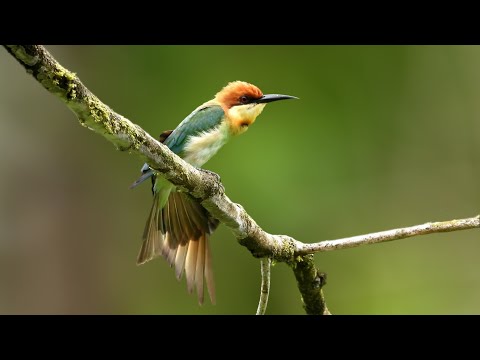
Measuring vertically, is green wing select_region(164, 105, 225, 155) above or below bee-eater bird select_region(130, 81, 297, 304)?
above

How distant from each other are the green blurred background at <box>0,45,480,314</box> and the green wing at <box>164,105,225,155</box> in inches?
88.4

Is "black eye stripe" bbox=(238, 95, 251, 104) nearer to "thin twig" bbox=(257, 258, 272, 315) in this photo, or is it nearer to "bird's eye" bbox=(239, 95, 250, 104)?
"bird's eye" bbox=(239, 95, 250, 104)

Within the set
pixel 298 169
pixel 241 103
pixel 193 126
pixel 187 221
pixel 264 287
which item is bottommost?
pixel 264 287

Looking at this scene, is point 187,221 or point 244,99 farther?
point 244,99

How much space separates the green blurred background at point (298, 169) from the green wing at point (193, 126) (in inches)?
88.4

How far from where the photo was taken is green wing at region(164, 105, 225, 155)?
2.95m

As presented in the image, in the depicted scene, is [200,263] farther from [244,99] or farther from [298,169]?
[298,169]

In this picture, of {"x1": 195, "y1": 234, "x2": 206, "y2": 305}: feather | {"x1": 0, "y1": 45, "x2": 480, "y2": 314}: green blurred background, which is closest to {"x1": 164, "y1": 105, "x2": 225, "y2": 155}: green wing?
{"x1": 195, "y1": 234, "x2": 206, "y2": 305}: feather

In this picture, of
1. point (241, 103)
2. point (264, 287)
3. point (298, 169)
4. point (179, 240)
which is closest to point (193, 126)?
point (241, 103)

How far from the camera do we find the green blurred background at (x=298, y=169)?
206 inches

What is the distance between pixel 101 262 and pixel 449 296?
2.46 meters

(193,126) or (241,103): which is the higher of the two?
(241,103)

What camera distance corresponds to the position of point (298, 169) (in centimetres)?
550

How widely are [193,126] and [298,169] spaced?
262 cm
